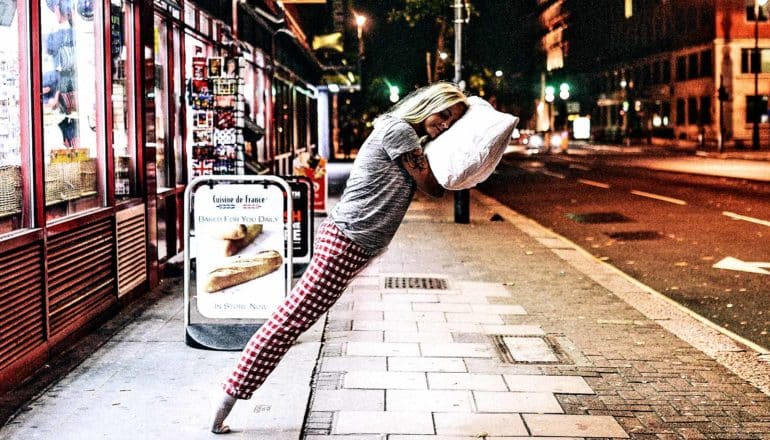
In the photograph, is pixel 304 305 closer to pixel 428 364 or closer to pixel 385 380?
pixel 385 380

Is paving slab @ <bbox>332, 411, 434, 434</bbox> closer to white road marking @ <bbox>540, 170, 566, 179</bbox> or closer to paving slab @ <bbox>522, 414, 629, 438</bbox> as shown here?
paving slab @ <bbox>522, 414, 629, 438</bbox>

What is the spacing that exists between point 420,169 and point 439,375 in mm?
2004

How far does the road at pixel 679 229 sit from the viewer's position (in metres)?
9.42

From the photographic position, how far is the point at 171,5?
10.0 meters

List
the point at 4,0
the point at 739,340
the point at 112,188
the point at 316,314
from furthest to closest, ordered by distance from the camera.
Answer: the point at 112,188 < the point at 739,340 < the point at 4,0 < the point at 316,314

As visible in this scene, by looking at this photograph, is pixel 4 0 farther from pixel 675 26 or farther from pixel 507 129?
pixel 675 26

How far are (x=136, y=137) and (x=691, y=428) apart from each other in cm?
584

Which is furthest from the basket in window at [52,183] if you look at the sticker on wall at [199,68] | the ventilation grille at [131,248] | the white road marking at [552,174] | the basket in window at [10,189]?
A: the white road marking at [552,174]

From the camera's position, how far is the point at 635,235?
48.6 feet

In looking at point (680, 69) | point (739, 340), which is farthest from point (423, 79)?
point (739, 340)

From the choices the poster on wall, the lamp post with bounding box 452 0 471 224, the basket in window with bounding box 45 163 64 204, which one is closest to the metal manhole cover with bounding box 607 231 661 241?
the lamp post with bounding box 452 0 471 224

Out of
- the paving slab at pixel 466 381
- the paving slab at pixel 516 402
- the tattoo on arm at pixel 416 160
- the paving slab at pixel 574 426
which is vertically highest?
the tattoo on arm at pixel 416 160

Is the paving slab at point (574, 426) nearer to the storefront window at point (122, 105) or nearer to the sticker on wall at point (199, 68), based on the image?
the storefront window at point (122, 105)

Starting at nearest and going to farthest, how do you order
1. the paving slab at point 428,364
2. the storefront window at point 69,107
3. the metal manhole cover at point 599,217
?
1. the paving slab at point 428,364
2. the storefront window at point 69,107
3. the metal manhole cover at point 599,217
